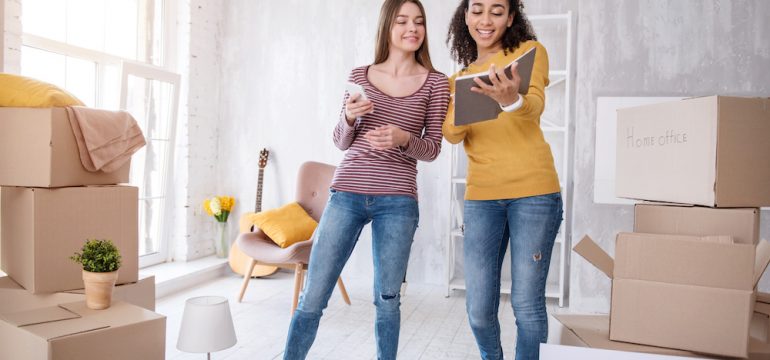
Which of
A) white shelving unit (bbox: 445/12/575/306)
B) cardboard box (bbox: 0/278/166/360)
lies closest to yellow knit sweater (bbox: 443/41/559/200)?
cardboard box (bbox: 0/278/166/360)

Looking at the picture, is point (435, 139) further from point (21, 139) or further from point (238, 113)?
point (238, 113)

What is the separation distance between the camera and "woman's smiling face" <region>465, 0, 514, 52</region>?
173cm

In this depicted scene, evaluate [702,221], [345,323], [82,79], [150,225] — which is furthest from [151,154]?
[702,221]

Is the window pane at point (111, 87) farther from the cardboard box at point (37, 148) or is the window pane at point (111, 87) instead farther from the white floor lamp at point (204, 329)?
the white floor lamp at point (204, 329)

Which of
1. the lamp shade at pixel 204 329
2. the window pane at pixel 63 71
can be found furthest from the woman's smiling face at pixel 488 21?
the window pane at pixel 63 71

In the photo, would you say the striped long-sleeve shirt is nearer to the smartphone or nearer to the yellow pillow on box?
the smartphone

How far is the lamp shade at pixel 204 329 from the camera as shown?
1.82 metres

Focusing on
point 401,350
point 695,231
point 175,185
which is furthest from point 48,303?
point 175,185

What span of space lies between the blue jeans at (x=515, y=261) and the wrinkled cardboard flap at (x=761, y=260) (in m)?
0.50

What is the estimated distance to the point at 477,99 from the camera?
157 cm

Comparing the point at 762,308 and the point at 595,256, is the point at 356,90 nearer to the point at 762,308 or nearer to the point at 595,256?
the point at 595,256

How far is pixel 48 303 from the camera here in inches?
69.9

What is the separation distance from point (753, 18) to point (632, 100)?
896 mm

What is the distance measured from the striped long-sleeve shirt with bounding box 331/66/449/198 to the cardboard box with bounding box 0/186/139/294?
78 centimetres
